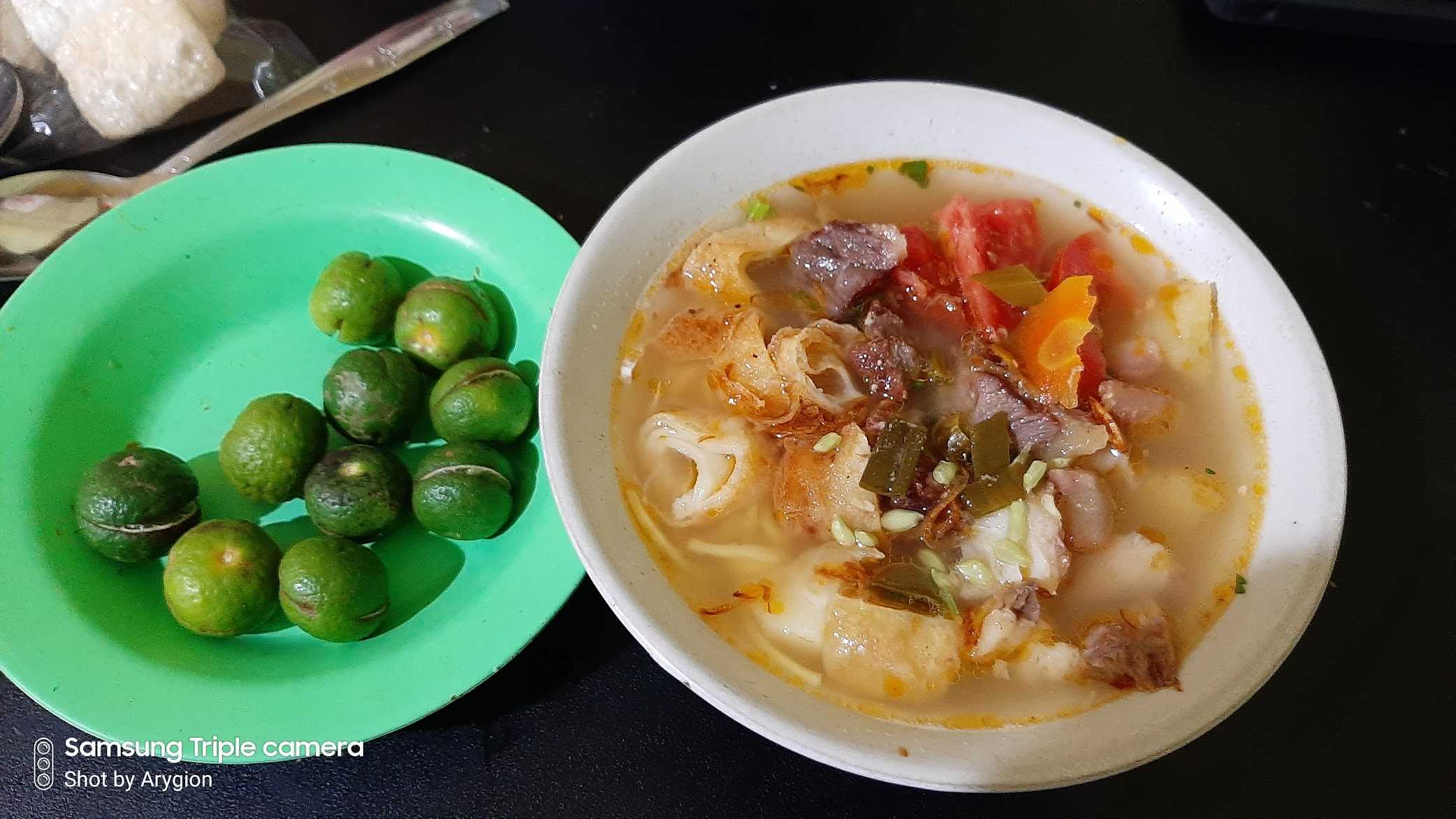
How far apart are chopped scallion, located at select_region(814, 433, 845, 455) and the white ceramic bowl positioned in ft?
1.60

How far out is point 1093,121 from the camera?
125 inches

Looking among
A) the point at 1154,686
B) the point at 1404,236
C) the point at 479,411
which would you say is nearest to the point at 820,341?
the point at 479,411

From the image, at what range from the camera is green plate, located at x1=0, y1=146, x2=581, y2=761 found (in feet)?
6.16

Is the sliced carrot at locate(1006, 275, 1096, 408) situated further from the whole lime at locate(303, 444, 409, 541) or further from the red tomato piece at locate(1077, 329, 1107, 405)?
the whole lime at locate(303, 444, 409, 541)

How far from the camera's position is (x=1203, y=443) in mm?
2086

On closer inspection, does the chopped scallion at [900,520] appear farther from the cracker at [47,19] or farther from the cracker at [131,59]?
the cracker at [47,19]

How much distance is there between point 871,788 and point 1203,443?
1189 mm

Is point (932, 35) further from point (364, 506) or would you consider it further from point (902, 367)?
point (364, 506)

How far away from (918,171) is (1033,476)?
0.97 meters

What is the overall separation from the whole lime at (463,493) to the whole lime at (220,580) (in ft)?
1.23

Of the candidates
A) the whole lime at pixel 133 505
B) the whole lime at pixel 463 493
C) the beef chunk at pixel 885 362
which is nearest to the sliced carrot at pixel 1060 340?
the beef chunk at pixel 885 362

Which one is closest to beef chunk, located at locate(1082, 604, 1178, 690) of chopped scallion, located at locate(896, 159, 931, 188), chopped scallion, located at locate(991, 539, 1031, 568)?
chopped scallion, located at locate(991, 539, 1031, 568)

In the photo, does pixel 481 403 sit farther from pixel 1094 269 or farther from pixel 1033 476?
pixel 1094 269

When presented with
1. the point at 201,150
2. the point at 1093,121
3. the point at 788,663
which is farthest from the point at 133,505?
the point at 1093,121
